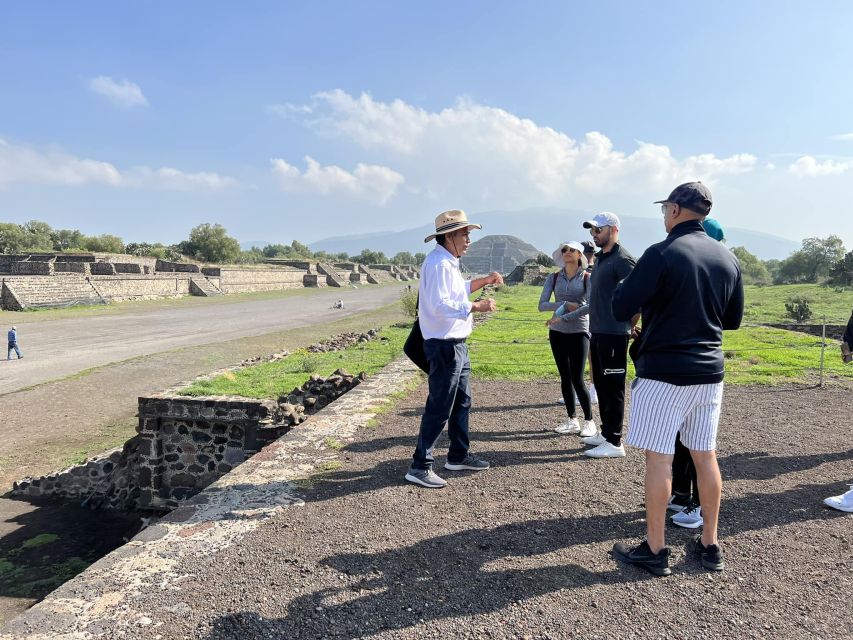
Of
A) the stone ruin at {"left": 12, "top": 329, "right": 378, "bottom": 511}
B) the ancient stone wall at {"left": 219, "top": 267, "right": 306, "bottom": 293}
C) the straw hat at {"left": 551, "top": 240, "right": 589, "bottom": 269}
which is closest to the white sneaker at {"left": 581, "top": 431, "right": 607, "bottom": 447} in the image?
the straw hat at {"left": 551, "top": 240, "right": 589, "bottom": 269}

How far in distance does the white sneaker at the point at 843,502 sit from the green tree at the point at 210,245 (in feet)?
241

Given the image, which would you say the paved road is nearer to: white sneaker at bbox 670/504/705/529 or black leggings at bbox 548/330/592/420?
black leggings at bbox 548/330/592/420

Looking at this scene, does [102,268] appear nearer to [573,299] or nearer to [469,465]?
[573,299]

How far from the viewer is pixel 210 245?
232 ft

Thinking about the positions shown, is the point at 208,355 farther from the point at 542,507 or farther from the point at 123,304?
the point at 123,304

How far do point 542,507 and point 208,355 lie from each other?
48.2 feet

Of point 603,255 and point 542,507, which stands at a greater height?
point 603,255

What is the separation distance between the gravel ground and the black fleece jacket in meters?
1.11

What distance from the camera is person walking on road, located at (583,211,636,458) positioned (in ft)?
14.7

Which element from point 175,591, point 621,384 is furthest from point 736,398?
point 175,591

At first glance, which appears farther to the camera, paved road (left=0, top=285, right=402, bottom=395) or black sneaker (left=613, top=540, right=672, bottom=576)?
paved road (left=0, top=285, right=402, bottom=395)

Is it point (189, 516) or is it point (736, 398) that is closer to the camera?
point (189, 516)

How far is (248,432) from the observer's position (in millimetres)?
6961

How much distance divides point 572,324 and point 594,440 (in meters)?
1.13
